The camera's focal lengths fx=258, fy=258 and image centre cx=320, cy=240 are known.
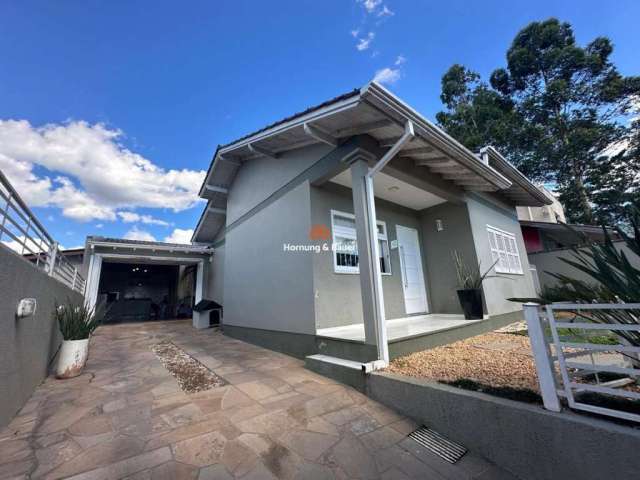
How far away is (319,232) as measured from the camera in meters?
4.82

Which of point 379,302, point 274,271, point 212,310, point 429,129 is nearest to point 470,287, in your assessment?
point 379,302

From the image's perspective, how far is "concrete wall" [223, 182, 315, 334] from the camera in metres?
4.69

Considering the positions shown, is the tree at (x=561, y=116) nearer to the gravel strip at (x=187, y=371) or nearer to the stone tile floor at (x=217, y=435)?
the stone tile floor at (x=217, y=435)

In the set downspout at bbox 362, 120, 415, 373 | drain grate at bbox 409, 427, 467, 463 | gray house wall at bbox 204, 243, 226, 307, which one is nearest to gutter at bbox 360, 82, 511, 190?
downspout at bbox 362, 120, 415, 373

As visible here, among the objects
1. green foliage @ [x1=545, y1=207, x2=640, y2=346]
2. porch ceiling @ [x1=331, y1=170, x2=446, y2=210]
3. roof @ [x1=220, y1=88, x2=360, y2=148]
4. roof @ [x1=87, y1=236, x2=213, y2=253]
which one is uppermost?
roof @ [x1=220, y1=88, x2=360, y2=148]

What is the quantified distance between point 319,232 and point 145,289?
17301 mm

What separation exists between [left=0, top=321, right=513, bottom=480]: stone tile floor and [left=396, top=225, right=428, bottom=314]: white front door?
3429 millimetres

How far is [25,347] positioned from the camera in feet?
9.02

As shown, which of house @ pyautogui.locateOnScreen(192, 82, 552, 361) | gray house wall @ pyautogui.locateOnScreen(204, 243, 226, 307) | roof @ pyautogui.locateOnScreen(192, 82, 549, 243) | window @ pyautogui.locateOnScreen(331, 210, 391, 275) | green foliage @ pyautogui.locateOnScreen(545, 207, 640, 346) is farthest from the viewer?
gray house wall @ pyautogui.locateOnScreen(204, 243, 226, 307)

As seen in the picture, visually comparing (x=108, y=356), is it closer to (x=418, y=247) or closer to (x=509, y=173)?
(x=418, y=247)

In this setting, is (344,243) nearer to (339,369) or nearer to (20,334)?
(339,369)

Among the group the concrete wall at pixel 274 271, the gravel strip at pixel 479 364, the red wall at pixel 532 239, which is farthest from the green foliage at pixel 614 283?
the red wall at pixel 532 239

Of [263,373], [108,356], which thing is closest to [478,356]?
[263,373]

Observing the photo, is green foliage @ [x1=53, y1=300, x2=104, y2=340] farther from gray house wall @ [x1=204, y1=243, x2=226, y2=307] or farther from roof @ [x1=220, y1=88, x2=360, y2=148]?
gray house wall @ [x1=204, y1=243, x2=226, y2=307]
